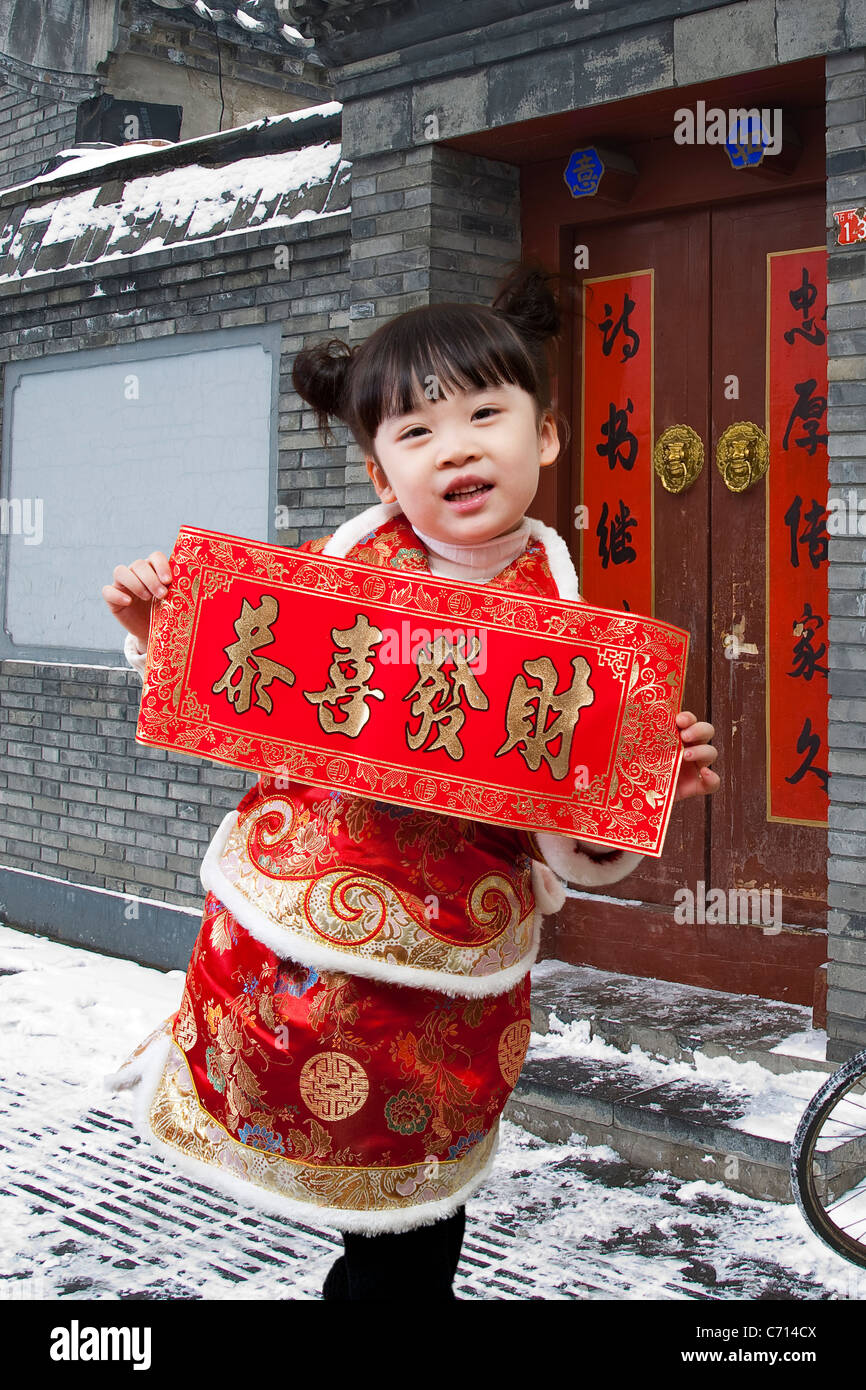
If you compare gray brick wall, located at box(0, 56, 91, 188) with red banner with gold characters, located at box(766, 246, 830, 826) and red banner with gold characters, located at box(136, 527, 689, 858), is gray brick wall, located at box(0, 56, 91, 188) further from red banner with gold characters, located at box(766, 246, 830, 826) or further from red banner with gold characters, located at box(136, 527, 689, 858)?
red banner with gold characters, located at box(136, 527, 689, 858)

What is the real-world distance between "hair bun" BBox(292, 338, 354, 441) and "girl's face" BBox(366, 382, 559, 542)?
23 centimetres

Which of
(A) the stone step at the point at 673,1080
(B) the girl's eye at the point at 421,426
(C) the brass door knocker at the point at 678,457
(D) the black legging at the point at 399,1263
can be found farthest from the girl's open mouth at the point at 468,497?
(C) the brass door knocker at the point at 678,457

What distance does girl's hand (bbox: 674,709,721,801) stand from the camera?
2.03 meters

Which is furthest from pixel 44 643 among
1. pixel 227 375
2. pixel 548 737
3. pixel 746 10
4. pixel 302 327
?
pixel 548 737

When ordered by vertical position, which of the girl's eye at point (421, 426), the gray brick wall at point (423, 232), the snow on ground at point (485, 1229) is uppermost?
the gray brick wall at point (423, 232)

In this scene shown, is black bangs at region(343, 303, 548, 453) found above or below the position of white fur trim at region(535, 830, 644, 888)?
above

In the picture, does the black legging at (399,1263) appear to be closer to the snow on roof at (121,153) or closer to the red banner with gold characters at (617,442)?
the red banner with gold characters at (617,442)

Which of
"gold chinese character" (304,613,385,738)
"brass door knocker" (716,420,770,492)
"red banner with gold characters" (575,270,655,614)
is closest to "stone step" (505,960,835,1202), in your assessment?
"red banner with gold characters" (575,270,655,614)

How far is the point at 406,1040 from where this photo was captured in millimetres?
1999

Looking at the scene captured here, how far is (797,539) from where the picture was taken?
4758 mm

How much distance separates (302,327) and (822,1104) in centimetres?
384

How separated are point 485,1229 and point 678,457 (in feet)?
8.88

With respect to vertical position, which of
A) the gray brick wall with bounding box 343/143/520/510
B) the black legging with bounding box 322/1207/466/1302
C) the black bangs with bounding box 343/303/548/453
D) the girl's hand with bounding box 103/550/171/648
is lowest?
the black legging with bounding box 322/1207/466/1302

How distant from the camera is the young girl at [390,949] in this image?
6.52 feet
